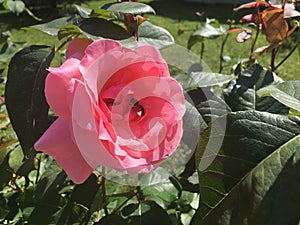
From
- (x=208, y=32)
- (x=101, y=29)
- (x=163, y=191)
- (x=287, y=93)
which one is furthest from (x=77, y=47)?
(x=208, y=32)

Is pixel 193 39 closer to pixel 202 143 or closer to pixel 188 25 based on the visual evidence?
pixel 202 143

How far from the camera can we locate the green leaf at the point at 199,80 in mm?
597

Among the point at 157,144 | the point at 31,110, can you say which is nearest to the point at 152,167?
the point at 157,144

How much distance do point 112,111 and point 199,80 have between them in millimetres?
216

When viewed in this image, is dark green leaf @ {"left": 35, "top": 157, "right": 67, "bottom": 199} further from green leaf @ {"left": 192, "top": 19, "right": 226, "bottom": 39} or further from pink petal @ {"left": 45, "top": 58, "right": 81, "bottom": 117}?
green leaf @ {"left": 192, "top": 19, "right": 226, "bottom": 39}

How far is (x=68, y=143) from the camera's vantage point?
1.48 ft

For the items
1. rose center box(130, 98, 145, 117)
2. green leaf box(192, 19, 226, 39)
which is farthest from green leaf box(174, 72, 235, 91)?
green leaf box(192, 19, 226, 39)

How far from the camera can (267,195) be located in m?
0.41

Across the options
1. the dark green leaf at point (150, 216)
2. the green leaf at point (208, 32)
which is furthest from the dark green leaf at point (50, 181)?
the green leaf at point (208, 32)

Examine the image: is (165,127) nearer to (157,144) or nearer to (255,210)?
(157,144)

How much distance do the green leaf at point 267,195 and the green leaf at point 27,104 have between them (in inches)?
8.2

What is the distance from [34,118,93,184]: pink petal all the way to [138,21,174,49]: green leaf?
0.24m

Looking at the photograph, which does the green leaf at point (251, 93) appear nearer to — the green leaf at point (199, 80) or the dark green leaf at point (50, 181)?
the green leaf at point (199, 80)

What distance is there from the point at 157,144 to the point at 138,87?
6 cm
